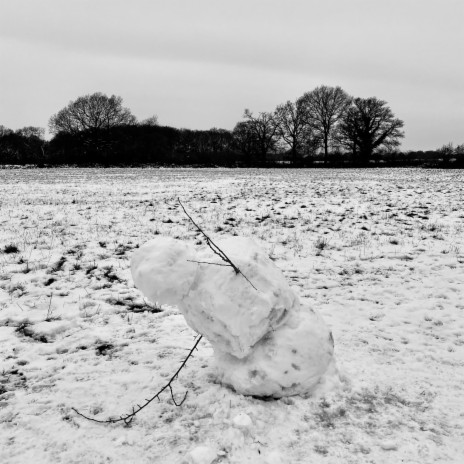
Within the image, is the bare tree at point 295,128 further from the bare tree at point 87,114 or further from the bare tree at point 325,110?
the bare tree at point 87,114

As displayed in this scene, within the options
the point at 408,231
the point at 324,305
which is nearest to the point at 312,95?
the point at 408,231

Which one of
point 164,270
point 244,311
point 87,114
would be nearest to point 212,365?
point 244,311

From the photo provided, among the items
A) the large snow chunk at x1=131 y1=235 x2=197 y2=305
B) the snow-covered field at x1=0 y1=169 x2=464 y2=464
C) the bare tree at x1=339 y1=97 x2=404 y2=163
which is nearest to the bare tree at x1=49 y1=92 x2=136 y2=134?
the bare tree at x1=339 y1=97 x2=404 y2=163

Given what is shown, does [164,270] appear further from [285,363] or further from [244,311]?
[285,363]

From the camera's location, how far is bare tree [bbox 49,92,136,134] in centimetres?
6344

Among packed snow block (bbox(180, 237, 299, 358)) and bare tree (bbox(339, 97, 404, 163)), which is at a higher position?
bare tree (bbox(339, 97, 404, 163))

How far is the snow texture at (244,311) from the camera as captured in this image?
9.06 feet

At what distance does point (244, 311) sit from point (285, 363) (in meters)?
0.56

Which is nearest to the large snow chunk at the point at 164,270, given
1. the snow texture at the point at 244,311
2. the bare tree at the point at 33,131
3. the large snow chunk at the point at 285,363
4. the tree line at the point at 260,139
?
the snow texture at the point at 244,311

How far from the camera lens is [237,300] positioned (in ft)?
9.06

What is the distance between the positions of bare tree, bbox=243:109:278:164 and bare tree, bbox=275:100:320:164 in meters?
1.87

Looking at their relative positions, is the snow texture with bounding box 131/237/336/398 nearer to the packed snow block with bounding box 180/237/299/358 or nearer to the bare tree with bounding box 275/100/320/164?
the packed snow block with bounding box 180/237/299/358

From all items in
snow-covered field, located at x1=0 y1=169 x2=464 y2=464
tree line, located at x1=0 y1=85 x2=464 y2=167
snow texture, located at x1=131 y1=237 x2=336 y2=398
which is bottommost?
snow-covered field, located at x1=0 y1=169 x2=464 y2=464

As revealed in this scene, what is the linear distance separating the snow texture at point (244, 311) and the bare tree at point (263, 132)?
184 ft
